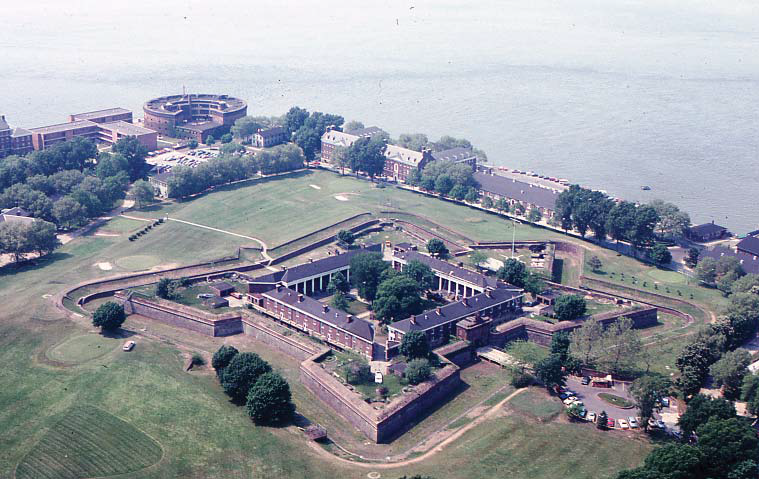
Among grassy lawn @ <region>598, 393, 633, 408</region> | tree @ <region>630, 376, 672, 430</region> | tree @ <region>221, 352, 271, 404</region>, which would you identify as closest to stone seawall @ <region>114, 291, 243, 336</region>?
tree @ <region>221, 352, 271, 404</region>

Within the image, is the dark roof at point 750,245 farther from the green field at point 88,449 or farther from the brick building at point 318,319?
the green field at point 88,449

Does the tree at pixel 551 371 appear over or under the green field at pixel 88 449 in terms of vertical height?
over

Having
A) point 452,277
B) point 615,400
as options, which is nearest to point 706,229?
point 452,277

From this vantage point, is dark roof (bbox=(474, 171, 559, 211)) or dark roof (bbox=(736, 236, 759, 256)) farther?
dark roof (bbox=(474, 171, 559, 211))

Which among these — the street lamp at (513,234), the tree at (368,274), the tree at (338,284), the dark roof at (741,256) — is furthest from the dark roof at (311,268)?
the dark roof at (741,256)

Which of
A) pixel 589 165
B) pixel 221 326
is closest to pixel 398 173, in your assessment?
pixel 589 165

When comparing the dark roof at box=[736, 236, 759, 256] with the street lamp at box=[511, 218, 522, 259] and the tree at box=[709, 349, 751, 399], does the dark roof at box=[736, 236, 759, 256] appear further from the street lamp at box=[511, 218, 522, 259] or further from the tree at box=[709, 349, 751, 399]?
the tree at box=[709, 349, 751, 399]
